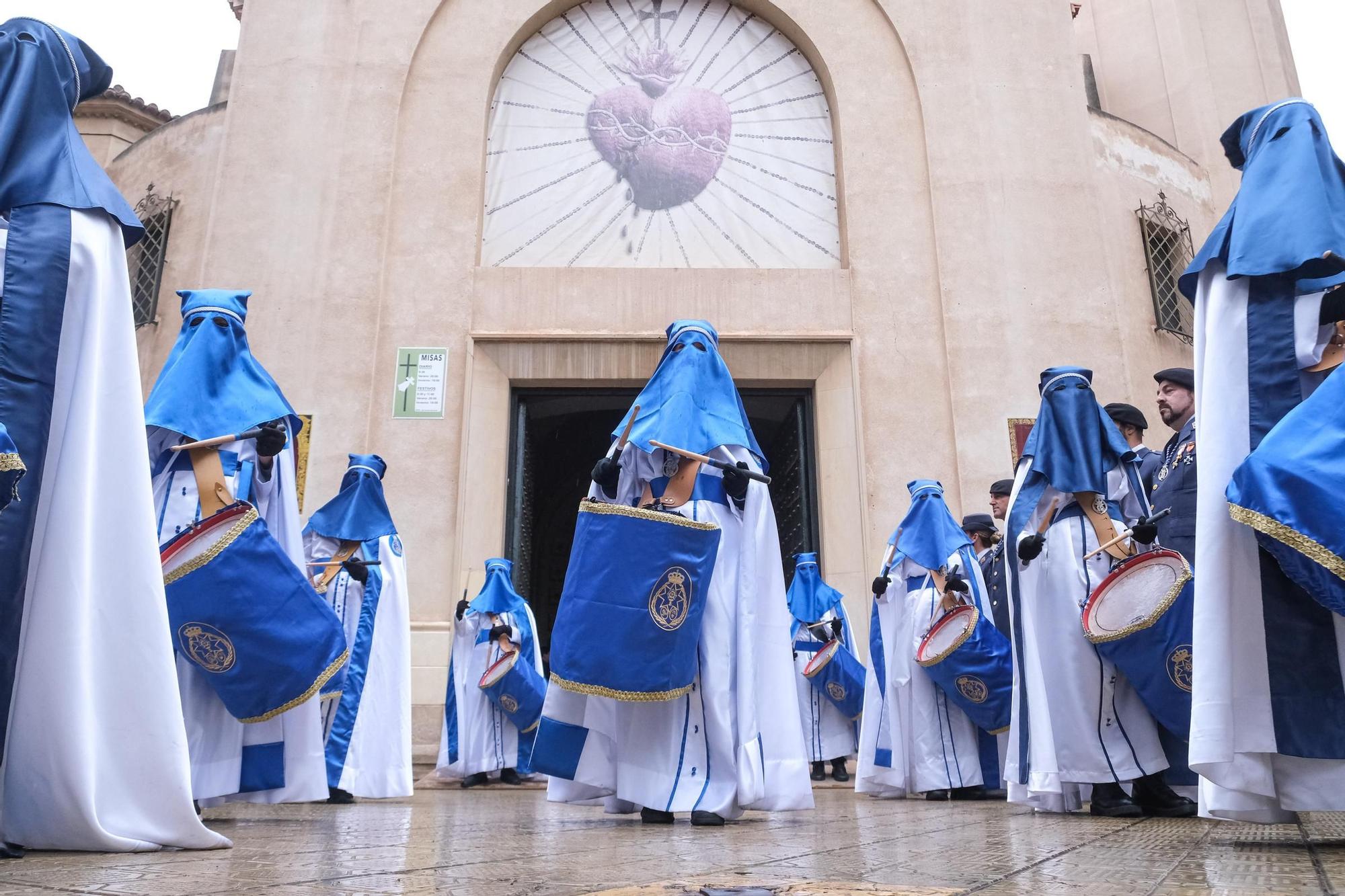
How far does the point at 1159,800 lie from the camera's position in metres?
4.46

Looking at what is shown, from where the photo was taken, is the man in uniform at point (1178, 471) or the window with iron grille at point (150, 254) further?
the window with iron grille at point (150, 254)

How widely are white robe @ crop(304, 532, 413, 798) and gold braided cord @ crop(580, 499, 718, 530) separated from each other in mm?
→ 2958

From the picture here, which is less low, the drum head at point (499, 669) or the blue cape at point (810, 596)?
the blue cape at point (810, 596)

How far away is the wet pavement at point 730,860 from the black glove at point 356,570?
231 cm

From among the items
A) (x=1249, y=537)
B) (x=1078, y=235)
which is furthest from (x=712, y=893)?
(x=1078, y=235)

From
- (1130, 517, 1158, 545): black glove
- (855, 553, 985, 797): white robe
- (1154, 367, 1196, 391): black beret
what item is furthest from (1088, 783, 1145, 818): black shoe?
(1154, 367, 1196, 391): black beret

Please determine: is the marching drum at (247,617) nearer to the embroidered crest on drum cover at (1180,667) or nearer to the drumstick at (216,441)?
the drumstick at (216,441)

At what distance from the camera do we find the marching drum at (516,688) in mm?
8508

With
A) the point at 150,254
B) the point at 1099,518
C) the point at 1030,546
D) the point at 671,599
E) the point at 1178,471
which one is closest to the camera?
the point at 671,599

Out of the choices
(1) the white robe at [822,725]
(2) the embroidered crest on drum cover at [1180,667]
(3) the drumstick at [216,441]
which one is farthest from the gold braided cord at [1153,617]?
(1) the white robe at [822,725]

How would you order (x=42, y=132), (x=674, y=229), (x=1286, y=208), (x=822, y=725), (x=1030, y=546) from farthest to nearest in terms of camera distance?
1. (x=674, y=229)
2. (x=822, y=725)
3. (x=1030, y=546)
4. (x=1286, y=208)
5. (x=42, y=132)

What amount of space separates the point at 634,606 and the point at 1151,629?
197 centimetres

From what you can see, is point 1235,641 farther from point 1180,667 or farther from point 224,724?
point 224,724

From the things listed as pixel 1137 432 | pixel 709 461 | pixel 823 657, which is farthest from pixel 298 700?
pixel 823 657
